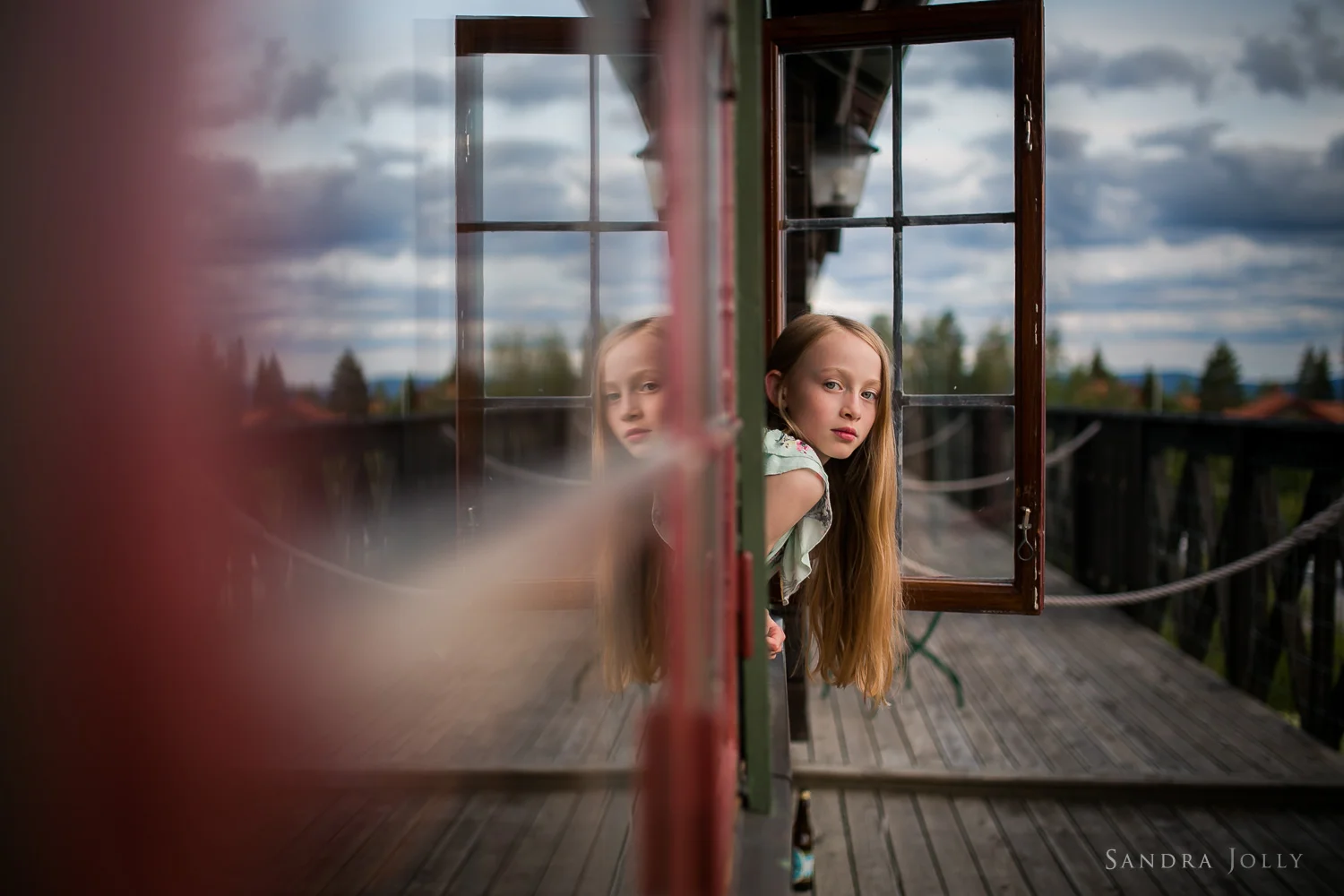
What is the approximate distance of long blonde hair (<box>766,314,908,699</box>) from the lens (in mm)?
1622

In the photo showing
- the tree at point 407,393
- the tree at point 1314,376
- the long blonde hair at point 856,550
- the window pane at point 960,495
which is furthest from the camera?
the tree at point 1314,376

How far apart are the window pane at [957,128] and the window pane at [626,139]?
70cm

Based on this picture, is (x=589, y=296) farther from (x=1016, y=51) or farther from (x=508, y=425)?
(x=1016, y=51)

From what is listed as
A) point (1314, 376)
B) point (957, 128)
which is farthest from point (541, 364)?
point (1314, 376)

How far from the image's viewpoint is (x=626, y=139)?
1.13 m

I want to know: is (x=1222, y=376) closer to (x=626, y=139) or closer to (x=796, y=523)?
(x=796, y=523)

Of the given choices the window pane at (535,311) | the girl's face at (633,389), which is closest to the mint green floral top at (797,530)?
the girl's face at (633,389)

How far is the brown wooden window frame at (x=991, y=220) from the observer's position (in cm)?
189

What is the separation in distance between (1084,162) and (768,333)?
68.7 feet

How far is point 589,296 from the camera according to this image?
1.52m

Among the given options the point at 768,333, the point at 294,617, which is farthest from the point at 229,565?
the point at 768,333

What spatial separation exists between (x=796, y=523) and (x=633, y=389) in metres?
0.39

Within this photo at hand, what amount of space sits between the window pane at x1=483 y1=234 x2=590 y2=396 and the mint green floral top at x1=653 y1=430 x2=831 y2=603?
1.06 feet

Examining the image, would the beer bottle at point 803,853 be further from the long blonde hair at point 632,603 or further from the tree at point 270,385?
the tree at point 270,385
